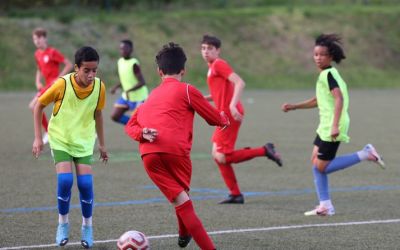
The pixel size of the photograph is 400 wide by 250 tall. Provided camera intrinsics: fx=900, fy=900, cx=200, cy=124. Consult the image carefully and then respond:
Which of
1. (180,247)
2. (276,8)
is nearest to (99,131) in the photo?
(180,247)

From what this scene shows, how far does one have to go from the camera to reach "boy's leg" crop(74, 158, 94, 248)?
739cm

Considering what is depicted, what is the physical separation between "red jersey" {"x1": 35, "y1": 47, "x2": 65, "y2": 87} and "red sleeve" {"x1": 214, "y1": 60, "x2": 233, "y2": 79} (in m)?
6.19

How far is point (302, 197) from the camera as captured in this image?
33.5 feet

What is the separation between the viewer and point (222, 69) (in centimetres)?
998

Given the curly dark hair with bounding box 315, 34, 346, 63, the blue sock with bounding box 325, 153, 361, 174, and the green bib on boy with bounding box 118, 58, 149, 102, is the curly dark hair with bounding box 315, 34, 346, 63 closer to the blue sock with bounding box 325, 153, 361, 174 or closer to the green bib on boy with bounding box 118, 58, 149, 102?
the blue sock with bounding box 325, 153, 361, 174

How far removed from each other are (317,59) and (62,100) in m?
2.87

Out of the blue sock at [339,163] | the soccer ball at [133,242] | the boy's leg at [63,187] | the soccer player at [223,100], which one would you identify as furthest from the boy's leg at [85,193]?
the blue sock at [339,163]

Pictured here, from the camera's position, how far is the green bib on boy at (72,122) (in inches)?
296

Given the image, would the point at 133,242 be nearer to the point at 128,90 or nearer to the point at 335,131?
the point at 335,131

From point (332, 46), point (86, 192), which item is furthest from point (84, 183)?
point (332, 46)

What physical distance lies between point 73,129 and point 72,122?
0.06 m

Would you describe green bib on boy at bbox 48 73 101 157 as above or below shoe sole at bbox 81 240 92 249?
above

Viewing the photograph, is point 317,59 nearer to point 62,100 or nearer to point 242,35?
point 62,100

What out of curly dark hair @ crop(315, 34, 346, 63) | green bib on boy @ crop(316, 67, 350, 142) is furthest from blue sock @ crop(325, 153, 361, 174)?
curly dark hair @ crop(315, 34, 346, 63)
